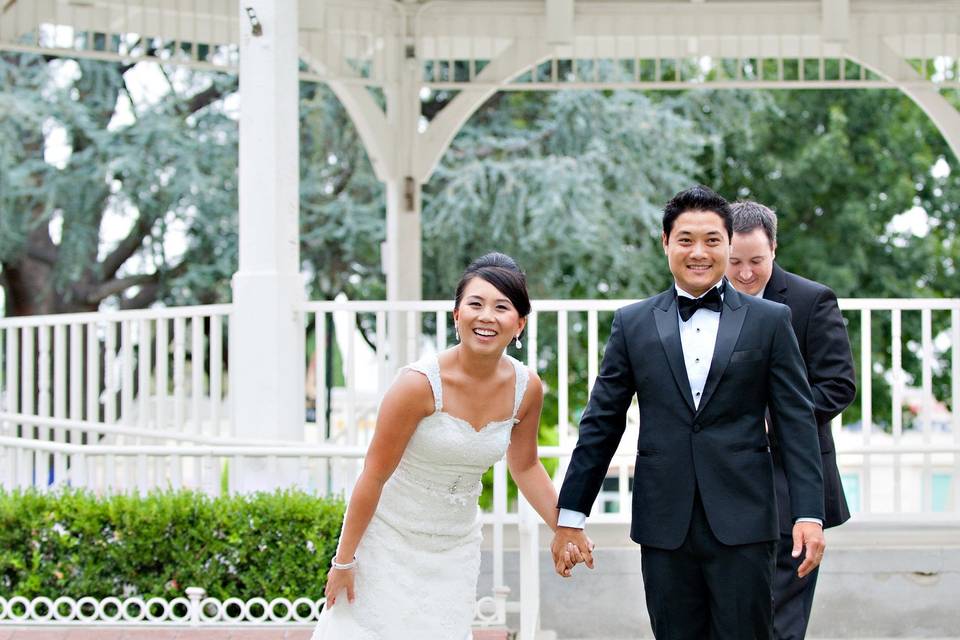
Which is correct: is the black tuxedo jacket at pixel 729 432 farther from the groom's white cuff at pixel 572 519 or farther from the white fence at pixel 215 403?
the white fence at pixel 215 403

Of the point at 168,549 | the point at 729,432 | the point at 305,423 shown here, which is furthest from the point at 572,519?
the point at 305,423

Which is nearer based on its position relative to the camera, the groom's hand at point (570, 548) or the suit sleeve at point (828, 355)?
the groom's hand at point (570, 548)

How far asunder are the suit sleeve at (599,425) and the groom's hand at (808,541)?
50 centimetres

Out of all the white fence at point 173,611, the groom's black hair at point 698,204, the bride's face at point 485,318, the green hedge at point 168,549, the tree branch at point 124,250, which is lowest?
the white fence at point 173,611

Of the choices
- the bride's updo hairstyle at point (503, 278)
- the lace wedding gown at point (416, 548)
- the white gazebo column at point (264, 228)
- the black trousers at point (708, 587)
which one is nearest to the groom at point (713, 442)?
the black trousers at point (708, 587)

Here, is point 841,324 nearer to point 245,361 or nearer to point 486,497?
point 245,361

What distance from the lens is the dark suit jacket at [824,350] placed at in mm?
3742

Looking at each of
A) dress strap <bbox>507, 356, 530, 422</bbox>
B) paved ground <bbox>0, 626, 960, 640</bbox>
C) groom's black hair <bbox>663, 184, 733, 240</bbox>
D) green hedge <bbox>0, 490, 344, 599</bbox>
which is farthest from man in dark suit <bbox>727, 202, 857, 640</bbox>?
green hedge <bbox>0, 490, 344, 599</bbox>

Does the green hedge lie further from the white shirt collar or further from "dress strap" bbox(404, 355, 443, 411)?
the white shirt collar

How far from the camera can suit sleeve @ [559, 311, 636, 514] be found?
3285 mm

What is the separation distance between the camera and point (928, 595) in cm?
569

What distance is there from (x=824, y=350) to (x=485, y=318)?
3.67 ft

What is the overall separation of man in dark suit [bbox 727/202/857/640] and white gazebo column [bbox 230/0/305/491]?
2.76 metres

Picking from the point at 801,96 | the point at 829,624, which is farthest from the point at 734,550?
the point at 801,96
